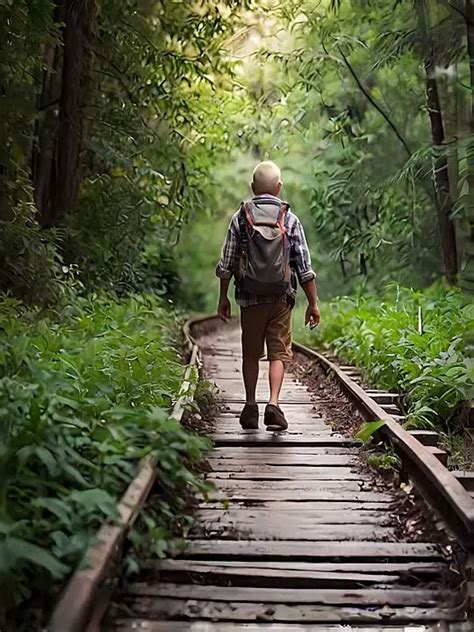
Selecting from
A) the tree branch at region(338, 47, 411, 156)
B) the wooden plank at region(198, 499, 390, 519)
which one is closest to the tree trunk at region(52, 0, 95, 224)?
the tree branch at region(338, 47, 411, 156)

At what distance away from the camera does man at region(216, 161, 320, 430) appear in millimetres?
5594

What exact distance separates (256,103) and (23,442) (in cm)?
1368

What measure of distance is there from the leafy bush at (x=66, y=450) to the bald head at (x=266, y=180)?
1537 mm

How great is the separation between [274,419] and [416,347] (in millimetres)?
1992

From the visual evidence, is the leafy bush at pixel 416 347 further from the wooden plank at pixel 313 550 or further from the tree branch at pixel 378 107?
the tree branch at pixel 378 107

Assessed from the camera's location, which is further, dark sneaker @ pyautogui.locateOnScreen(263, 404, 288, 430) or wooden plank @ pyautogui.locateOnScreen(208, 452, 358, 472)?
dark sneaker @ pyautogui.locateOnScreen(263, 404, 288, 430)

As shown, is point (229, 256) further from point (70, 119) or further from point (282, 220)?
point (70, 119)

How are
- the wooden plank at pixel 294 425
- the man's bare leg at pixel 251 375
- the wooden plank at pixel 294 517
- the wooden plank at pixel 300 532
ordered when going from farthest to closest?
the wooden plank at pixel 294 425 → the man's bare leg at pixel 251 375 → the wooden plank at pixel 294 517 → the wooden plank at pixel 300 532

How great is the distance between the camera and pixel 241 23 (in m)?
13.4

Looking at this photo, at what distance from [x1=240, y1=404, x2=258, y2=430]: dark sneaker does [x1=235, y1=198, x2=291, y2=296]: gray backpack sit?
0.89 m

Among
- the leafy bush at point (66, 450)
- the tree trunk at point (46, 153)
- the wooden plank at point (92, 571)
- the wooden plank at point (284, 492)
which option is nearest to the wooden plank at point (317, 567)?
the leafy bush at point (66, 450)

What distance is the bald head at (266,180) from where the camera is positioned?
5711 mm

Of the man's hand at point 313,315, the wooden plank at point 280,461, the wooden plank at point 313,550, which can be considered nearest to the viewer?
the wooden plank at point 313,550

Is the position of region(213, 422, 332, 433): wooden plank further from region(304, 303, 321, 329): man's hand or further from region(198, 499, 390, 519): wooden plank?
region(198, 499, 390, 519): wooden plank
